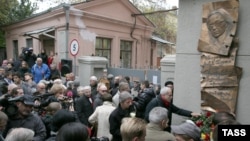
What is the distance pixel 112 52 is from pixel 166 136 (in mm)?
14943

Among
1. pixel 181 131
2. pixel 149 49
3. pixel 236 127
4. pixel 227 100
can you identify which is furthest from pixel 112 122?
pixel 149 49

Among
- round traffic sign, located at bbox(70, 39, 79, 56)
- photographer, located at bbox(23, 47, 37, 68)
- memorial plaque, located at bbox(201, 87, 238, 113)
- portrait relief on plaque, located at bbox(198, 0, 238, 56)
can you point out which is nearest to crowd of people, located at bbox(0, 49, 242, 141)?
memorial plaque, located at bbox(201, 87, 238, 113)

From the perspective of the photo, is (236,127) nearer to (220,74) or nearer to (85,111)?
(220,74)

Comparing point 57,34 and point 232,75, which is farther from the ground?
point 57,34

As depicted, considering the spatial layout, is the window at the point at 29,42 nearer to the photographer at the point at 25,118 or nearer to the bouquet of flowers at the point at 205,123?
the photographer at the point at 25,118

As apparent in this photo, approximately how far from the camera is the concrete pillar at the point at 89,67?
456 inches

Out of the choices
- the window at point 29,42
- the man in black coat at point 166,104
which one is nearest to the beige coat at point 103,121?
the man in black coat at point 166,104

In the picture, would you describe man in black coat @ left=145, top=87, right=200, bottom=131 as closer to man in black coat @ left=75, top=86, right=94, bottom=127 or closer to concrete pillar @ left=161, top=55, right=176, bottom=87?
man in black coat @ left=75, top=86, right=94, bottom=127

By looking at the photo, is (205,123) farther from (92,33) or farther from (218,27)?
(92,33)

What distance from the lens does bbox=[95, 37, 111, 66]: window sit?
56.1ft

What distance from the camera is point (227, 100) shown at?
184 inches

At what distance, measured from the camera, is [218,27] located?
4.67m

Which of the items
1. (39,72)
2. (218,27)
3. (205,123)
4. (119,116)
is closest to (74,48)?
(39,72)

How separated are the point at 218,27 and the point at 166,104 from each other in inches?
62.8
